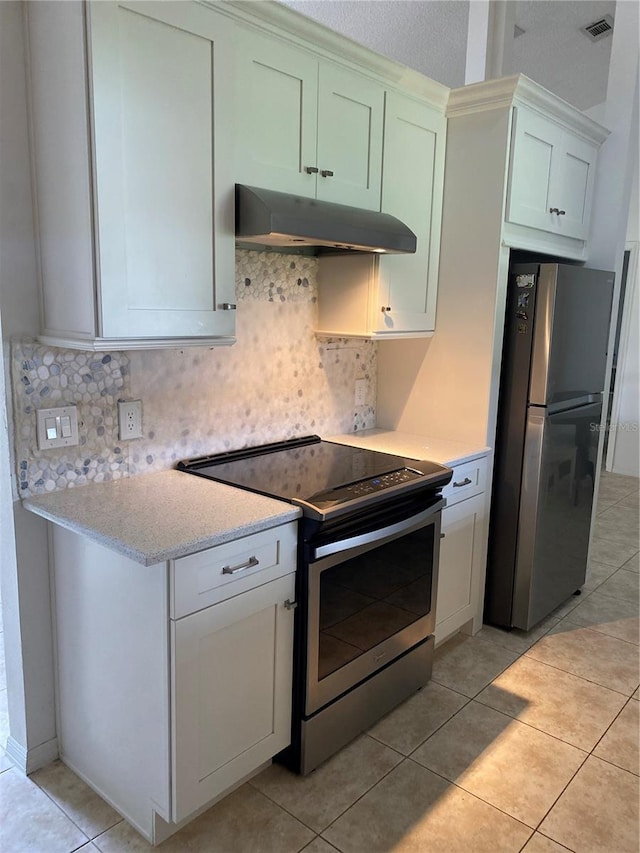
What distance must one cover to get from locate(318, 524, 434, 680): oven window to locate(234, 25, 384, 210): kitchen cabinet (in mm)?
1232

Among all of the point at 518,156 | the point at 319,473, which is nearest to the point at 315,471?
the point at 319,473

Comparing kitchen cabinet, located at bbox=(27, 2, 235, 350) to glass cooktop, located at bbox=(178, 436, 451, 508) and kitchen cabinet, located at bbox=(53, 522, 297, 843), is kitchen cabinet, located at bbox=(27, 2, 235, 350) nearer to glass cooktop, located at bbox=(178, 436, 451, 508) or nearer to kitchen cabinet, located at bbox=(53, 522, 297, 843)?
glass cooktop, located at bbox=(178, 436, 451, 508)

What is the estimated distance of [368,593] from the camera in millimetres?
2164

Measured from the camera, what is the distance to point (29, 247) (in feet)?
6.01

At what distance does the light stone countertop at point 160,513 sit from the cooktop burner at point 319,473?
0.08 m

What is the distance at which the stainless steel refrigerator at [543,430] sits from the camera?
275cm

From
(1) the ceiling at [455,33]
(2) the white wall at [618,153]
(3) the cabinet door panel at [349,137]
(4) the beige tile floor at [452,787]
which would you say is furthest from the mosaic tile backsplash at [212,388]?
(1) the ceiling at [455,33]

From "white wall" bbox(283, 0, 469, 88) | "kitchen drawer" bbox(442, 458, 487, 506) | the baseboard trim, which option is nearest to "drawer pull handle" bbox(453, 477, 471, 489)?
"kitchen drawer" bbox(442, 458, 487, 506)

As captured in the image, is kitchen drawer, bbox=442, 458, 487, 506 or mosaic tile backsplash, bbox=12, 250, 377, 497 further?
kitchen drawer, bbox=442, 458, 487, 506

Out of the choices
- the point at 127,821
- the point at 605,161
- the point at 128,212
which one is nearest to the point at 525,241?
the point at 605,161

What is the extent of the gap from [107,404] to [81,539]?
0.44 metres

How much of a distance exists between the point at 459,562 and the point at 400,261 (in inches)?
50.8

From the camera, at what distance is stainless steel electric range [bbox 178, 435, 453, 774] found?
195cm

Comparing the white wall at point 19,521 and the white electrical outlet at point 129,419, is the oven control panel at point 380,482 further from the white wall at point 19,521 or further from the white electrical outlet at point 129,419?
the white wall at point 19,521
